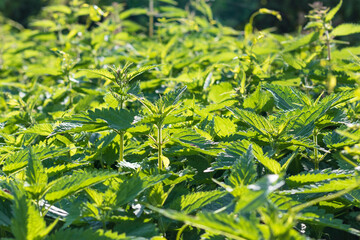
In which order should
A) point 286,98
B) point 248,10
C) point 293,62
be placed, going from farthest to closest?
point 248,10 → point 293,62 → point 286,98

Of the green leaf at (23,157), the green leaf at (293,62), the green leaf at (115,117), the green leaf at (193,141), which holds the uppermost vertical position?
the green leaf at (293,62)

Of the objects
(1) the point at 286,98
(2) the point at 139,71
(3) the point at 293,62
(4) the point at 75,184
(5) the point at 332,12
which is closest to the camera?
(4) the point at 75,184

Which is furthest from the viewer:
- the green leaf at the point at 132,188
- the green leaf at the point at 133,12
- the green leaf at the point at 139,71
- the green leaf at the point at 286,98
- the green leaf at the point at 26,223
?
the green leaf at the point at 133,12

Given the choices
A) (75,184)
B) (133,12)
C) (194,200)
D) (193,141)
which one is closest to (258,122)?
(193,141)

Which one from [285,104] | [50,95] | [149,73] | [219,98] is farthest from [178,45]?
[285,104]

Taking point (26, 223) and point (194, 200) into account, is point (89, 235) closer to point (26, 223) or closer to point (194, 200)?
point (26, 223)

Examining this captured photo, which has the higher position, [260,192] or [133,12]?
[260,192]

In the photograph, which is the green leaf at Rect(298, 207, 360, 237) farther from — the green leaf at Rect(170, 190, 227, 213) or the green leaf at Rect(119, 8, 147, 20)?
the green leaf at Rect(119, 8, 147, 20)

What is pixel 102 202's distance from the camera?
1.06 metres

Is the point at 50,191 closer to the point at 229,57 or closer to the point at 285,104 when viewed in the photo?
the point at 285,104

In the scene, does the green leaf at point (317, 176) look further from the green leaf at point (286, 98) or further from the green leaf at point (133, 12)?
the green leaf at point (133, 12)

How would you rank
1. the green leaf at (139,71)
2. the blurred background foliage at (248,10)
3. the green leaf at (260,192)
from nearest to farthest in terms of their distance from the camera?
the green leaf at (260,192) < the green leaf at (139,71) < the blurred background foliage at (248,10)

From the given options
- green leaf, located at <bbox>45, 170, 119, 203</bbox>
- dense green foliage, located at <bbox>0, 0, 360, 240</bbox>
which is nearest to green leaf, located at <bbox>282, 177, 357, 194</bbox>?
dense green foliage, located at <bbox>0, 0, 360, 240</bbox>

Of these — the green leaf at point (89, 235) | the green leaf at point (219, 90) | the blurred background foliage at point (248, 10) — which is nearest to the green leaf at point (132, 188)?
the green leaf at point (89, 235)
